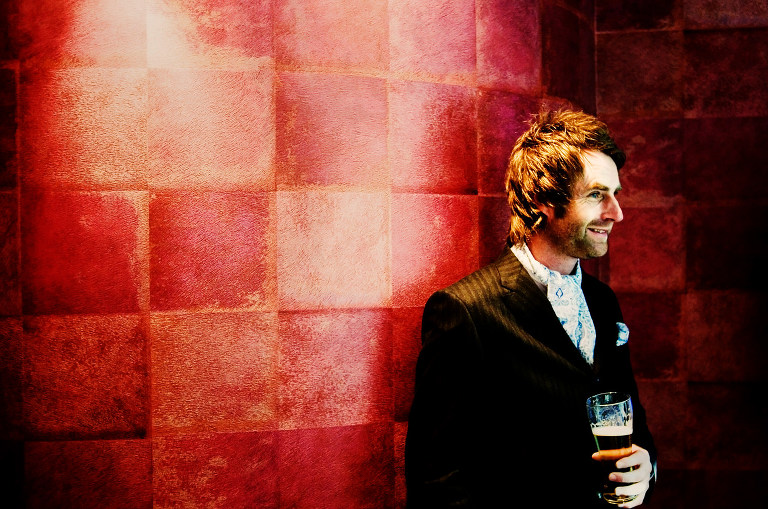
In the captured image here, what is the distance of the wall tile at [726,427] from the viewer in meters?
2.89

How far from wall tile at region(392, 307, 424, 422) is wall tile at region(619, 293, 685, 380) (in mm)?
1495

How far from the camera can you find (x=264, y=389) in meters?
2.11

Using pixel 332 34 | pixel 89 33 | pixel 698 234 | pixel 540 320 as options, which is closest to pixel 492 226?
pixel 540 320

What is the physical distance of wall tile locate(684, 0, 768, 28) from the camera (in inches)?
115

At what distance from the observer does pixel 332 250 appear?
2158 millimetres

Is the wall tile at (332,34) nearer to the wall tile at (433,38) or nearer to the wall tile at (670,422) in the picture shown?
the wall tile at (433,38)

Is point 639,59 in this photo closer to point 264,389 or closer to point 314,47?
point 314,47

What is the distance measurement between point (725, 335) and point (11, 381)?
3642mm

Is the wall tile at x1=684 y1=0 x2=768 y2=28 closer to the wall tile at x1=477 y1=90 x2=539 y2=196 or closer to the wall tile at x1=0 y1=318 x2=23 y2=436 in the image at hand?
the wall tile at x1=477 y1=90 x2=539 y2=196

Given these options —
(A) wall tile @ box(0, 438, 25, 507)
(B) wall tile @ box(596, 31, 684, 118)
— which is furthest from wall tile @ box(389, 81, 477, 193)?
(A) wall tile @ box(0, 438, 25, 507)

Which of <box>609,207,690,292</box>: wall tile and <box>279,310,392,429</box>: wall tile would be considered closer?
<box>279,310,392,429</box>: wall tile

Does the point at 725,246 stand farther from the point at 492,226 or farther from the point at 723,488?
the point at 492,226

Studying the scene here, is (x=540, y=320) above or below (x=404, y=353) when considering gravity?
above

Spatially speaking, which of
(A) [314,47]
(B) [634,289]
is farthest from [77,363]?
(B) [634,289]
